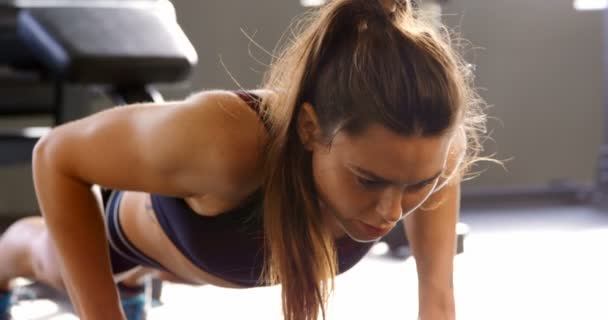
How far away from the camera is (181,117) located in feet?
3.44

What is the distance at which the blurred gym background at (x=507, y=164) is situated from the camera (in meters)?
1.97

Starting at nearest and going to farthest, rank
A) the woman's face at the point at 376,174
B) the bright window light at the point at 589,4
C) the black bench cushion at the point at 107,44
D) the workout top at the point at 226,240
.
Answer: the woman's face at the point at 376,174, the workout top at the point at 226,240, the black bench cushion at the point at 107,44, the bright window light at the point at 589,4

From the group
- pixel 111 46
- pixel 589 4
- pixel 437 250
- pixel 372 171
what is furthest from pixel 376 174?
pixel 589 4

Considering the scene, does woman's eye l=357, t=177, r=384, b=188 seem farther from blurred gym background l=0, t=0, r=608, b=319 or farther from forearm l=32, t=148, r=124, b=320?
blurred gym background l=0, t=0, r=608, b=319

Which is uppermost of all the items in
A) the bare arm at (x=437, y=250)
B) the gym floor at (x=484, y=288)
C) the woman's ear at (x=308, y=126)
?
the woman's ear at (x=308, y=126)

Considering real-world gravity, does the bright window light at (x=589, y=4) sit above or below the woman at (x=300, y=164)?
below

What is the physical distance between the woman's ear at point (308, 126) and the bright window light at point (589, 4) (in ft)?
8.04

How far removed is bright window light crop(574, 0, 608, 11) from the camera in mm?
3216

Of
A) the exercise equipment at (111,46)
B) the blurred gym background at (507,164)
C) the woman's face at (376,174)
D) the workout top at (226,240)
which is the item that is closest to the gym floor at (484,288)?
the blurred gym background at (507,164)

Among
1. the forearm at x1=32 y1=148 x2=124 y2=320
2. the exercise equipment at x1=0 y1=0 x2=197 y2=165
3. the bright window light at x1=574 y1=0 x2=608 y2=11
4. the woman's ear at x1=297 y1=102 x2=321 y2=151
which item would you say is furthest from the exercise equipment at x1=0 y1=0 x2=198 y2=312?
the bright window light at x1=574 y1=0 x2=608 y2=11

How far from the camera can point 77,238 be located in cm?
115

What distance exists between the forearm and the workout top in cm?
13

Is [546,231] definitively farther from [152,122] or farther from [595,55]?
[152,122]

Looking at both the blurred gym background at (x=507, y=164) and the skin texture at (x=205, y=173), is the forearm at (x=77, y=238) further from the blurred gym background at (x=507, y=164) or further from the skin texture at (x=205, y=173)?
the blurred gym background at (x=507, y=164)
